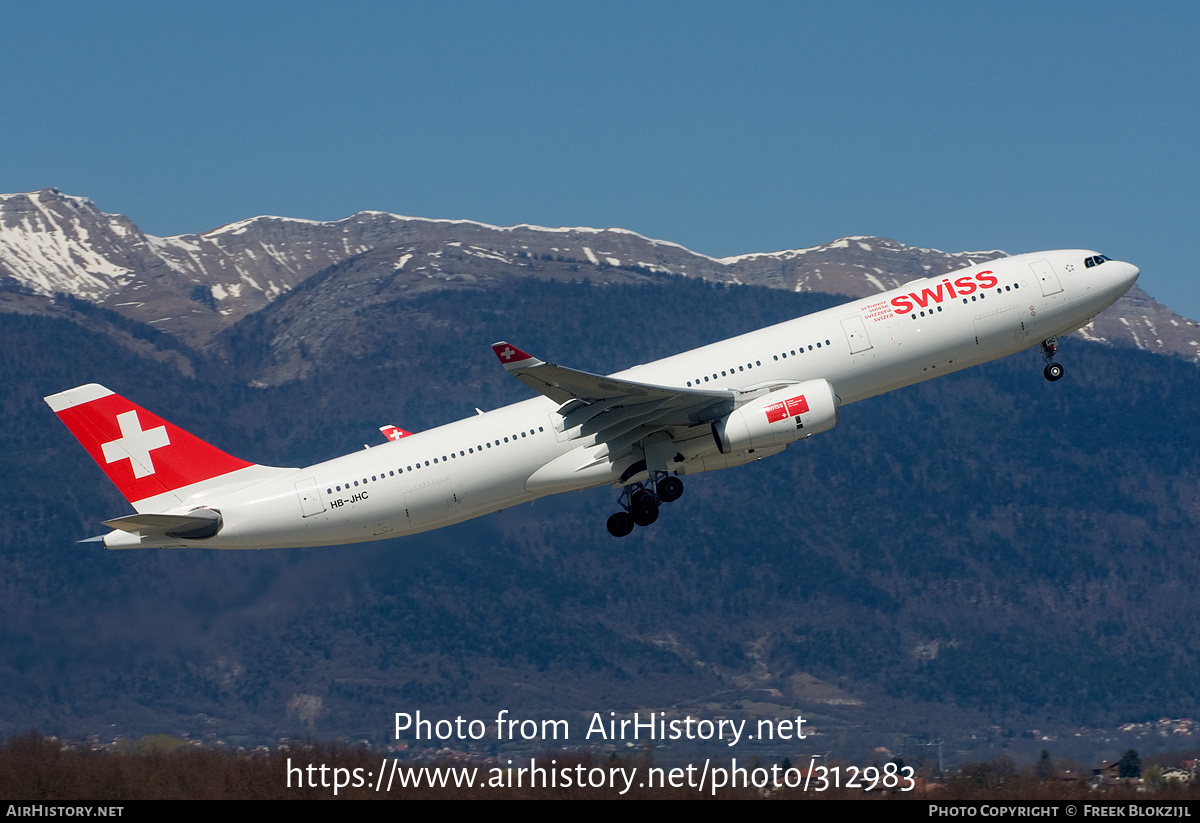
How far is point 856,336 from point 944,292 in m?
3.37

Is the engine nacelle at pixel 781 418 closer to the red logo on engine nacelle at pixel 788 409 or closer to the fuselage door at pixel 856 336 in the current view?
the red logo on engine nacelle at pixel 788 409

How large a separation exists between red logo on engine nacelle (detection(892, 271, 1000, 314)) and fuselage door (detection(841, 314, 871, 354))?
4.40ft

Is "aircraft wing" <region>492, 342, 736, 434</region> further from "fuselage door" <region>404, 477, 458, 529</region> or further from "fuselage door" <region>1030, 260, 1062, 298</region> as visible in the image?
"fuselage door" <region>1030, 260, 1062, 298</region>

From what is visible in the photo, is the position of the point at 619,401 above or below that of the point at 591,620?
below

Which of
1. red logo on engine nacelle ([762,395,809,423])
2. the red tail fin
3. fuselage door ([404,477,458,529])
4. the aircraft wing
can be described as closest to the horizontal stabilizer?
the red tail fin

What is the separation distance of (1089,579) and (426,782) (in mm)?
154533

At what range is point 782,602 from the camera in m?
162

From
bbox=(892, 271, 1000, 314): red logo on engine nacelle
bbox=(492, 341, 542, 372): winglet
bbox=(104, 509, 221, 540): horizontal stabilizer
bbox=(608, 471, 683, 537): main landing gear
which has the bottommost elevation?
bbox=(608, 471, 683, 537): main landing gear

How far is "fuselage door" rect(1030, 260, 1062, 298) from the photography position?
156 ft

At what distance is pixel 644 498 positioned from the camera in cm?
4703

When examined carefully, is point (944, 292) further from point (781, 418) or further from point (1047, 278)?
point (781, 418)

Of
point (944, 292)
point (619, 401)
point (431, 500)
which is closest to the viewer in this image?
point (619, 401)

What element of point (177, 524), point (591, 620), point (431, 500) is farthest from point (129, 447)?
point (591, 620)

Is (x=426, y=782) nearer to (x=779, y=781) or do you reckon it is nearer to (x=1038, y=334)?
(x=779, y=781)
